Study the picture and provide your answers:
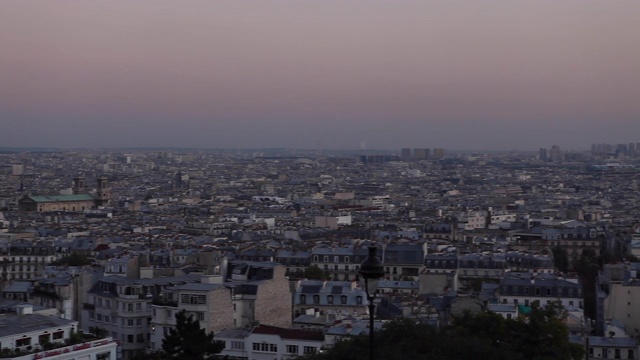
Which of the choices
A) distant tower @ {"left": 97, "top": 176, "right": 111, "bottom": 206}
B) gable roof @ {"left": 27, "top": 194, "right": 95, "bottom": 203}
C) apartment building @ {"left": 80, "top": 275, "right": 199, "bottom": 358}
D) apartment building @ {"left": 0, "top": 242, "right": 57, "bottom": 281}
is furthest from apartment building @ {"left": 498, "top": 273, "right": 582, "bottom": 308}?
distant tower @ {"left": 97, "top": 176, "right": 111, "bottom": 206}

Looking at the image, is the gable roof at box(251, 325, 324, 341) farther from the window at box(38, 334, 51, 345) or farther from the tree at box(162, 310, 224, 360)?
the window at box(38, 334, 51, 345)

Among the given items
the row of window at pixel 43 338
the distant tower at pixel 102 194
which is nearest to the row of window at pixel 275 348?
the row of window at pixel 43 338

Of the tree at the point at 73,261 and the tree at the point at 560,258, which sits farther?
the tree at the point at 560,258

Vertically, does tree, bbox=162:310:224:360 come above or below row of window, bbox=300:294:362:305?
above

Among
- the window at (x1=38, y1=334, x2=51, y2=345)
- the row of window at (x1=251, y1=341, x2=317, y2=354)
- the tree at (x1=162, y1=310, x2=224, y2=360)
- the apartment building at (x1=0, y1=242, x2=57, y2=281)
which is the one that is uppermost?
the tree at (x1=162, y1=310, x2=224, y2=360)

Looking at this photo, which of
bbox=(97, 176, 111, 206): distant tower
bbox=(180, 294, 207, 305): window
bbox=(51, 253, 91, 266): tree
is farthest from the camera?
bbox=(97, 176, 111, 206): distant tower

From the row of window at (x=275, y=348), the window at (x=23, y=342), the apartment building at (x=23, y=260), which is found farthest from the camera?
the apartment building at (x=23, y=260)

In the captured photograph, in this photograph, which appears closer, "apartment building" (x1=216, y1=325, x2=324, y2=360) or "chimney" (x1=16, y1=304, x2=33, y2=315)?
"chimney" (x1=16, y1=304, x2=33, y2=315)

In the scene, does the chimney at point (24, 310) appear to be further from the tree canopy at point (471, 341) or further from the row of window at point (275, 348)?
the tree canopy at point (471, 341)
